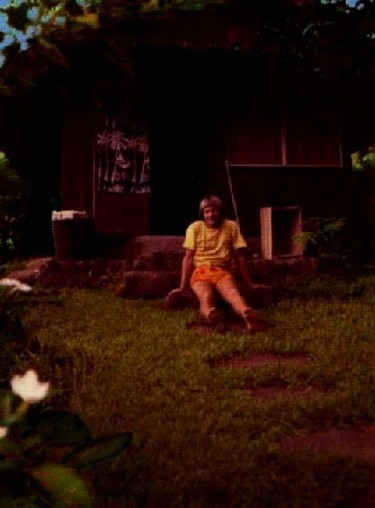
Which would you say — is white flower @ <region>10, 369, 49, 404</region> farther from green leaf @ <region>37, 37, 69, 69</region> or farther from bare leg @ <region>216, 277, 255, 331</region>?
bare leg @ <region>216, 277, 255, 331</region>

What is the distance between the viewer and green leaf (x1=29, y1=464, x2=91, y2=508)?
0.75 meters

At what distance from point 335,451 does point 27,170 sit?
47.2ft

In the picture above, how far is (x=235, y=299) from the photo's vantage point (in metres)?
6.31

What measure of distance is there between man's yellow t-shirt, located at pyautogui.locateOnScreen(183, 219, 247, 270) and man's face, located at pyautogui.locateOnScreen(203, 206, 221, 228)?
0.23 ft

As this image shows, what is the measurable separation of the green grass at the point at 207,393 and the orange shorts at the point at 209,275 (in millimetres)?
420

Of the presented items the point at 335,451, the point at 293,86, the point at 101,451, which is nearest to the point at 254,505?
the point at 335,451

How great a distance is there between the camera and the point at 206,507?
2.44 meters

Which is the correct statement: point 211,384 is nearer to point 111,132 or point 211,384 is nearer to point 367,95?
point 111,132

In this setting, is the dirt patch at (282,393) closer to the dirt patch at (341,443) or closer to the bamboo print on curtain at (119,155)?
the dirt patch at (341,443)

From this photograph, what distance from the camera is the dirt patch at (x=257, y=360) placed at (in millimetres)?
4707

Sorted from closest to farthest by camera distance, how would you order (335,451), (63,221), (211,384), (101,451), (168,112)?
(101,451) → (335,451) → (211,384) → (63,221) → (168,112)

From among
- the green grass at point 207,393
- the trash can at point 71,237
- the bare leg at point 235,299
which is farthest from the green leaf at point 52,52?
the trash can at point 71,237

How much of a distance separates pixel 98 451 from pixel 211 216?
606cm

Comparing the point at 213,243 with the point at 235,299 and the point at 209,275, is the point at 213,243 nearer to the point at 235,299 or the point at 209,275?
the point at 209,275
